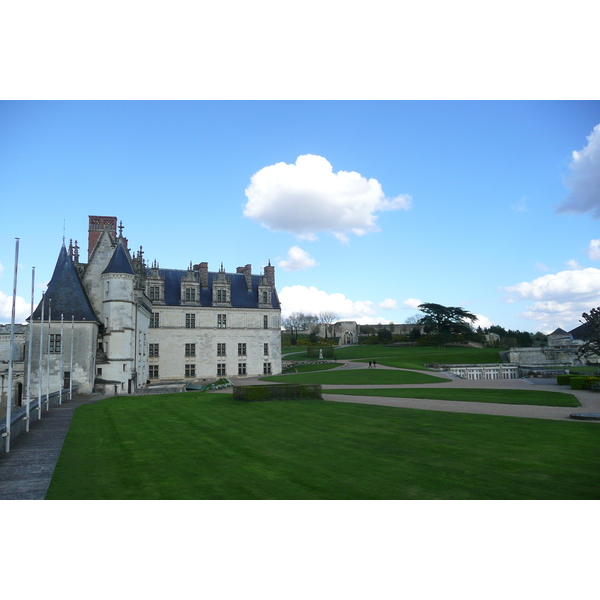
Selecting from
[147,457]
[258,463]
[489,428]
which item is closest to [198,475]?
[258,463]

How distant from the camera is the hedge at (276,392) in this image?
24.7 m

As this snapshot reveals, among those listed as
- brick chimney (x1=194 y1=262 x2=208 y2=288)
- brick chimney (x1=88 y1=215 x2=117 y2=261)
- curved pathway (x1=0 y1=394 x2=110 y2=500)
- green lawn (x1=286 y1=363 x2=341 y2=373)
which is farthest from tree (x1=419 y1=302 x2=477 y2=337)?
curved pathway (x1=0 y1=394 x2=110 y2=500)

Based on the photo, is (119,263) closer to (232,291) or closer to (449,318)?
(232,291)

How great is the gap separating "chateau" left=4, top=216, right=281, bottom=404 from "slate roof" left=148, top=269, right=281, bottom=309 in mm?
110

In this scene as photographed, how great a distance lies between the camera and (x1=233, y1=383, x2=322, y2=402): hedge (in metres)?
24.7

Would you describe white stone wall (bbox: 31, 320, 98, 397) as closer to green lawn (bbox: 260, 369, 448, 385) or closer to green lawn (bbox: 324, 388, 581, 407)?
green lawn (bbox: 260, 369, 448, 385)

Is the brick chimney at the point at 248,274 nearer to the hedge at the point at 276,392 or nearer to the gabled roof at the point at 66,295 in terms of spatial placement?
the gabled roof at the point at 66,295

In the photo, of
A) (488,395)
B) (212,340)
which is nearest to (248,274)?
(212,340)

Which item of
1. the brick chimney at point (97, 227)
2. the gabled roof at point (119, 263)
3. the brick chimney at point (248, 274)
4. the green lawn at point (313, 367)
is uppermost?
the brick chimney at point (97, 227)

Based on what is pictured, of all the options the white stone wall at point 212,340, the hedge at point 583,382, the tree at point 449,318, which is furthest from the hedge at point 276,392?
the tree at point 449,318

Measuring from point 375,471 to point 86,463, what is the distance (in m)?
6.82

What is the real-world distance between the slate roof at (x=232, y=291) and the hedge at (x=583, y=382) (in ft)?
104

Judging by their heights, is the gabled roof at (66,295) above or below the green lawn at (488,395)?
above

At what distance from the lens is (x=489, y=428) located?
15.1 meters
